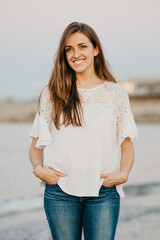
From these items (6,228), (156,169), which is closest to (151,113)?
(156,169)

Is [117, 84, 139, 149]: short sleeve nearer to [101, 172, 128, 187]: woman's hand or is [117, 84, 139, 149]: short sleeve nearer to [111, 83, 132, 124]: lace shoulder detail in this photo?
[111, 83, 132, 124]: lace shoulder detail

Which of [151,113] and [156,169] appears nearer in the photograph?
[156,169]

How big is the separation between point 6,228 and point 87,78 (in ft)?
8.82

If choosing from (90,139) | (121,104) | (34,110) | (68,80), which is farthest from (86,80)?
(34,110)

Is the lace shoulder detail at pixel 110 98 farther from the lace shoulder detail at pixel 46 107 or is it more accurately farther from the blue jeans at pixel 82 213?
the blue jeans at pixel 82 213

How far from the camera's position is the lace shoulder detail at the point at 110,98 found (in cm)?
192

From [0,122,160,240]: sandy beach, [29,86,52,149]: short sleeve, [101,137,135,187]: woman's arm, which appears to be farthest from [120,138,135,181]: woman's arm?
[0,122,160,240]: sandy beach

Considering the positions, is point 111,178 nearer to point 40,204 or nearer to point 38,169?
point 38,169

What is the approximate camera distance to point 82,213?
1.88 m

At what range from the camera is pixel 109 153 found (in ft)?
6.19

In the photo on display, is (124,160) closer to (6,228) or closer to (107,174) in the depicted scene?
(107,174)

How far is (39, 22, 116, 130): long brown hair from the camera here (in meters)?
1.90

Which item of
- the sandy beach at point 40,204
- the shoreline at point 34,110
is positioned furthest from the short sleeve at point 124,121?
the shoreline at point 34,110

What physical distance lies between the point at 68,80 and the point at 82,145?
0.37 meters
